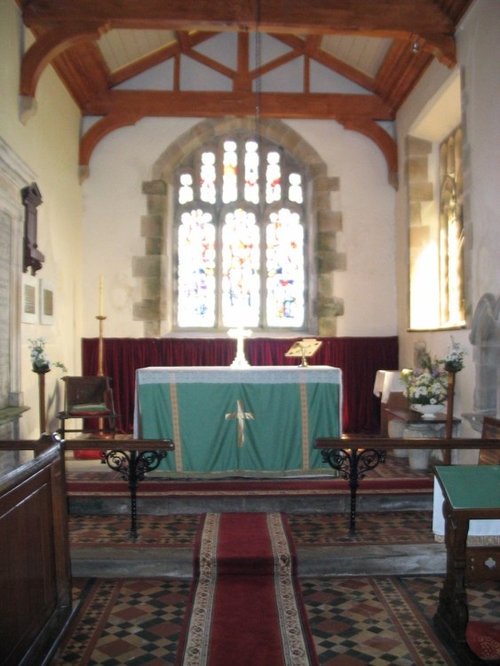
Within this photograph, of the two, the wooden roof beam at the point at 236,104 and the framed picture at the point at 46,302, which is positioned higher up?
the wooden roof beam at the point at 236,104

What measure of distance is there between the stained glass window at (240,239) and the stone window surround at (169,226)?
24 cm

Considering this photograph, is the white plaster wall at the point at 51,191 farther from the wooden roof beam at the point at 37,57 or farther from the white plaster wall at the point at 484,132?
the white plaster wall at the point at 484,132

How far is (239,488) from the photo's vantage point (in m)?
5.54

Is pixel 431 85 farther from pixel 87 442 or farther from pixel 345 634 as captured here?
pixel 345 634


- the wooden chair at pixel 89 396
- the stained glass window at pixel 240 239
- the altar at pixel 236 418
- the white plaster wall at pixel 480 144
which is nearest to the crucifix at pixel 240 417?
the altar at pixel 236 418

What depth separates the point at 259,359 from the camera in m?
8.96

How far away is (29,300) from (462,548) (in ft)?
16.3

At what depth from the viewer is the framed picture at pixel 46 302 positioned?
7094mm

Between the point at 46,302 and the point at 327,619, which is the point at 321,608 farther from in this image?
the point at 46,302

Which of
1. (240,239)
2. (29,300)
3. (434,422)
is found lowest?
(434,422)

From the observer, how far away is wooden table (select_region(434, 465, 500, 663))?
3115 millimetres

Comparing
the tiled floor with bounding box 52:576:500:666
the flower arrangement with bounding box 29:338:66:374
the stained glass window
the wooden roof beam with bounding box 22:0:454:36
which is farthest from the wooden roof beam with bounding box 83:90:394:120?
the tiled floor with bounding box 52:576:500:666

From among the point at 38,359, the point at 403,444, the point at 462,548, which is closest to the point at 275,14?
the point at 38,359

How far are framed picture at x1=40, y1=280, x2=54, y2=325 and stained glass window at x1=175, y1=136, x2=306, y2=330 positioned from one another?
2.15m
